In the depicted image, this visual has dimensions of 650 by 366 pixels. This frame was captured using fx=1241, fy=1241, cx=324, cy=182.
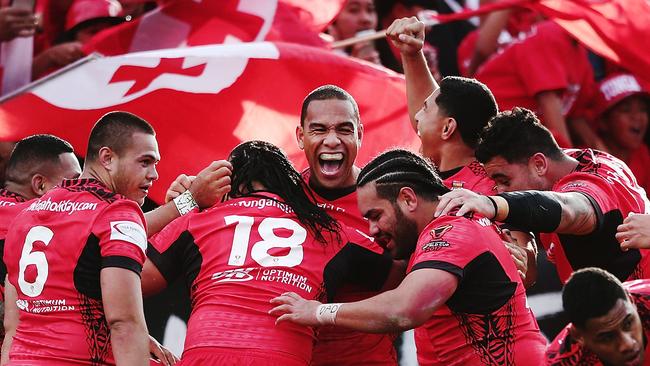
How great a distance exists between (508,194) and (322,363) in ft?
4.50

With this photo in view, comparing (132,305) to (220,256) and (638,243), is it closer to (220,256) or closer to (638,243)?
(220,256)

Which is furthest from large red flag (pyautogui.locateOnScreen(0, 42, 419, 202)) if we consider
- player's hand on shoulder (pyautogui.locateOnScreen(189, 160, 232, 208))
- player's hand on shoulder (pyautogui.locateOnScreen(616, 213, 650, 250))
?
player's hand on shoulder (pyautogui.locateOnScreen(616, 213, 650, 250))

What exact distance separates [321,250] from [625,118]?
4.75 m

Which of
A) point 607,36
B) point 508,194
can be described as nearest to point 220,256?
point 508,194

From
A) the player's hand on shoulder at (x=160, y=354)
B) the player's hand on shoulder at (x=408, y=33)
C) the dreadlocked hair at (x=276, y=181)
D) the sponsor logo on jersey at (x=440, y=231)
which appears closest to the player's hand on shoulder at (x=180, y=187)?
the dreadlocked hair at (x=276, y=181)

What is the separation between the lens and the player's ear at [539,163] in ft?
20.7

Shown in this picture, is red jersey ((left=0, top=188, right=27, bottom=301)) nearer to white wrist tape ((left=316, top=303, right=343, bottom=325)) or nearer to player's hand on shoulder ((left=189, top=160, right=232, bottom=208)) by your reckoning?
player's hand on shoulder ((left=189, top=160, right=232, bottom=208))

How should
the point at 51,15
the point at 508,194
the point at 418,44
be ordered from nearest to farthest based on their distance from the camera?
1. the point at 508,194
2. the point at 418,44
3. the point at 51,15

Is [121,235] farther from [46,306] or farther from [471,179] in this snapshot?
[471,179]

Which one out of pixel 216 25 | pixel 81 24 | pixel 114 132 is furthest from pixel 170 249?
pixel 81 24

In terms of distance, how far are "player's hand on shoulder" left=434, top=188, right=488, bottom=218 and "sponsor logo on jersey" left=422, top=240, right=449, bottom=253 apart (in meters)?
0.18

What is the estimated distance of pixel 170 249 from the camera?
6.06 m

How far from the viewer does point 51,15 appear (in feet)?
30.8

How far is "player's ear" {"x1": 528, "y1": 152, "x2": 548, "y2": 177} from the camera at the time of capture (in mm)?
6301
